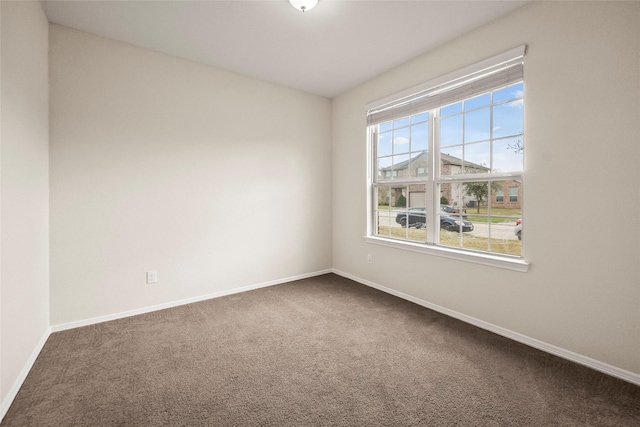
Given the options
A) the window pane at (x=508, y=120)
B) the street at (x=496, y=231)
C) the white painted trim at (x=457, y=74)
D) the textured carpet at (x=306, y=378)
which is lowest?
the textured carpet at (x=306, y=378)

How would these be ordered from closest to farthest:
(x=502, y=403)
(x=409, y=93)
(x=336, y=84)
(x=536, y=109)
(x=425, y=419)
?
(x=425, y=419)
(x=502, y=403)
(x=536, y=109)
(x=409, y=93)
(x=336, y=84)

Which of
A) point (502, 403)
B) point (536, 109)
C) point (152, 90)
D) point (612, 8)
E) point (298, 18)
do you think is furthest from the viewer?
point (152, 90)

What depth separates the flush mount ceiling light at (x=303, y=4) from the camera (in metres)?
2.17

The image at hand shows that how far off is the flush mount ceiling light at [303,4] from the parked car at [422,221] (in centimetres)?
222

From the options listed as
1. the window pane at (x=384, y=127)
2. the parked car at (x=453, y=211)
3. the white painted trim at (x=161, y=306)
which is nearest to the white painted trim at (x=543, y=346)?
the parked car at (x=453, y=211)

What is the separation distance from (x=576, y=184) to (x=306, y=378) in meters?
2.29

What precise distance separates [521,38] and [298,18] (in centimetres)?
180

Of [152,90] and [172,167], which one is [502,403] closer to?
[172,167]

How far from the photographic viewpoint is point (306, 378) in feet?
6.19

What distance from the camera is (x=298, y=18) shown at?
243 cm

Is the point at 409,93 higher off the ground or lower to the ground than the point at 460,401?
higher

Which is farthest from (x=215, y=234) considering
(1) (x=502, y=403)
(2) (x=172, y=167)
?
(1) (x=502, y=403)

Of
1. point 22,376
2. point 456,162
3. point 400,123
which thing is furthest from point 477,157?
point 22,376

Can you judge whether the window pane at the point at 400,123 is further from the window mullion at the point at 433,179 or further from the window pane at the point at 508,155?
the window pane at the point at 508,155
